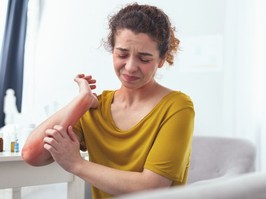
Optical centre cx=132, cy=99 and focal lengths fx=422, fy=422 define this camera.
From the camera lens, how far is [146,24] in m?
1.08

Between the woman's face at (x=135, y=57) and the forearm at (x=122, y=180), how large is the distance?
0.77 feet

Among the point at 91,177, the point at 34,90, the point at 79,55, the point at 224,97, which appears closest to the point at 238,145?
the point at 224,97

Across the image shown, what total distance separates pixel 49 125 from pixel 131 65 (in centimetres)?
29

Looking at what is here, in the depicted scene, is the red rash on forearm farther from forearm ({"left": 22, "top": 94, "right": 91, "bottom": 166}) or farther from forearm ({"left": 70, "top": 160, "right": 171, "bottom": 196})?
forearm ({"left": 70, "top": 160, "right": 171, "bottom": 196})

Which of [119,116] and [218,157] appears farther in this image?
[218,157]

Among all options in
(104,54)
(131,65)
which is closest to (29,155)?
(131,65)

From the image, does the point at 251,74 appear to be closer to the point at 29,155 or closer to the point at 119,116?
the point at 119,116

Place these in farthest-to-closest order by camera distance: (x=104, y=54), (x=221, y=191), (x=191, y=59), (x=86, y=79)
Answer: (x=104, y=54) → (x=191, y=59) → (x=86, y=79) → (x=221, y=191)

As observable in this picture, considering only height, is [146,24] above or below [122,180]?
above

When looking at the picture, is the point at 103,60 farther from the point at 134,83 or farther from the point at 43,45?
the point at 134,83

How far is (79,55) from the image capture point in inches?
120

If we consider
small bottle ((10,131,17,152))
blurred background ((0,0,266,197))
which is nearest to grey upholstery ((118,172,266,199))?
small bottle ((10,131,17,152))

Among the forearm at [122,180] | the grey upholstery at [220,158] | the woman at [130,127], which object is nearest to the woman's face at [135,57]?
the woman at [130,127]

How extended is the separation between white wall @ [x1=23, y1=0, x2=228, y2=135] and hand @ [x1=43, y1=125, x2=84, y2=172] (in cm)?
143
